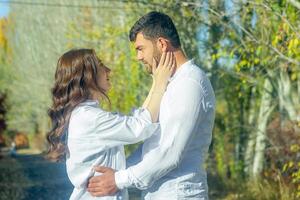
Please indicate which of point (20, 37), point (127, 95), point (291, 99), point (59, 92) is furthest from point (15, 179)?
point (20, 37)

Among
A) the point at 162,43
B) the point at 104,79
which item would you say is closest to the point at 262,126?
the point at 104,79

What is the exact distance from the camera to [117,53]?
20266 mm

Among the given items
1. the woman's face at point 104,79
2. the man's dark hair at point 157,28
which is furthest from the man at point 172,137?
the woman's face at point 104,79

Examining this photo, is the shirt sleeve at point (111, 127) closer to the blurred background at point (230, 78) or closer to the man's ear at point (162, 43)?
the man's ear at point (162, 43)

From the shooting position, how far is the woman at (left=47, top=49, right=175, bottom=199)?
148 inches

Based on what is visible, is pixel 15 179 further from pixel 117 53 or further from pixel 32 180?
pixel 117 53

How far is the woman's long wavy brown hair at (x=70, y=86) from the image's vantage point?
388 centimetres

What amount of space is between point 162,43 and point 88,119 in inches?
21.5

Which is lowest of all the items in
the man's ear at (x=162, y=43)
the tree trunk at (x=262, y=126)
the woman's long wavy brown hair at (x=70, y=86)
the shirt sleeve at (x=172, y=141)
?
the tree trunk at (x=262, y=126)

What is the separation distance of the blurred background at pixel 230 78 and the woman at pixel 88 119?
3.89m

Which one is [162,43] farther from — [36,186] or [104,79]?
[36,186]

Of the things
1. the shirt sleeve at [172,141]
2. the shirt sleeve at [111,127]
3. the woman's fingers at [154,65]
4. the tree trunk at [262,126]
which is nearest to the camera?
the shirt sleeve at [172,141]

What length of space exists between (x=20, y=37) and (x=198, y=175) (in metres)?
41.4

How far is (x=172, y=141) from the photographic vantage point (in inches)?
141
